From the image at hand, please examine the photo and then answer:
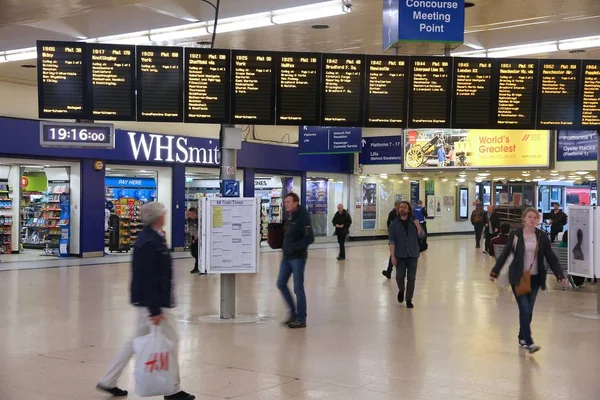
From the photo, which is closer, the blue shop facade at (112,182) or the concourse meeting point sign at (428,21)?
the concourse meeting point sign at (428,21)

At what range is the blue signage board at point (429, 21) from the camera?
8.62m

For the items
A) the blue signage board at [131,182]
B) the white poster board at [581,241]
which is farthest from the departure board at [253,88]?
the blue signage board at [131,182]

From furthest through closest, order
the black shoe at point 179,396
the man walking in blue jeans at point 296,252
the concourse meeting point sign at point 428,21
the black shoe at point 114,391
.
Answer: the man walking in blue jeans at point 296,252
the concourse meeting point sign at point 428,21
the black shoe at point 114,391
the black shoe at point 179,396

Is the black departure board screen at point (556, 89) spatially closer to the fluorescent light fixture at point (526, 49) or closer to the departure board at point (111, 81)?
the fluorescent light fixture at point (526, 49)

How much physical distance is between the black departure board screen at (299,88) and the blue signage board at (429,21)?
146cm

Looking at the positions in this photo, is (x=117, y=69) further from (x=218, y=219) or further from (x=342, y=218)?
(x=342, y=218)

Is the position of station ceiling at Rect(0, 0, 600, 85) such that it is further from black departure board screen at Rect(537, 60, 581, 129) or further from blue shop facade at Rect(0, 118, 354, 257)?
blue shop facade at Rect(0, 118, 354, 257)

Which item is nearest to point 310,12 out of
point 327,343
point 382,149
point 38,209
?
point 327,343

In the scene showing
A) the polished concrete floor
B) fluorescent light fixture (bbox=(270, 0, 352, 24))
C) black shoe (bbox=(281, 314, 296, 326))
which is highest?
fluorescent light fixture (bbox=(270, 0, 352, 24))

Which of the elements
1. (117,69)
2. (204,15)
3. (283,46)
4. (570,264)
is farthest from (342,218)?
(117,69)

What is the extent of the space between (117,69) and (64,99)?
0.79 metres

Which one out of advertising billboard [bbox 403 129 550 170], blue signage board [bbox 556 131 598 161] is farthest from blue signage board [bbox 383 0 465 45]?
blue signage board [bbox 556 131 598 161]

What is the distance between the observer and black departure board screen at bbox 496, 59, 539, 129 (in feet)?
34.5

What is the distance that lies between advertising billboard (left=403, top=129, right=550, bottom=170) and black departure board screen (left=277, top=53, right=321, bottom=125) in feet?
42.5
